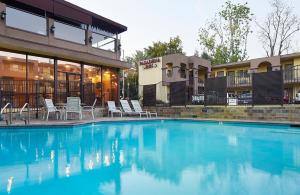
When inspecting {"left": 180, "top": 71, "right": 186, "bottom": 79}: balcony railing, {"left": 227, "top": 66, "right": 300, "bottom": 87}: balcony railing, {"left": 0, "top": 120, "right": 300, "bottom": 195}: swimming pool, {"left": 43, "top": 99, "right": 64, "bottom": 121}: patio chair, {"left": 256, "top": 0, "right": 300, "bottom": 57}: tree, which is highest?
{"left": 256, "top": 0, "right": 300, "bottom": 57}: tree

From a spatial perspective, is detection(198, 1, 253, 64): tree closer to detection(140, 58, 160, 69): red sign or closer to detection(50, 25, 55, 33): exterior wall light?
detection(140, 58, 160, 69): red sign

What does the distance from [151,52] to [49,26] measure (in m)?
20.7

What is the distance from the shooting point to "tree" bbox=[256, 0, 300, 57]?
107 ft

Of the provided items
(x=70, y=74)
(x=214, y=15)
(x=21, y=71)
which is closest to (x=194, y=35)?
(x=214, y=15)

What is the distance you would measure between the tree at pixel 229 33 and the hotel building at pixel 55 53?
18944 mm

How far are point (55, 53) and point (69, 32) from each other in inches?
88.9

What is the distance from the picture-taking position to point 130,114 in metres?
16.7

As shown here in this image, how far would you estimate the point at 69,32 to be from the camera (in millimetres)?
15570

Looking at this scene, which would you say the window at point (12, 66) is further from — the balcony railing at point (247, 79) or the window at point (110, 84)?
the balcony railing at point (247, 79)

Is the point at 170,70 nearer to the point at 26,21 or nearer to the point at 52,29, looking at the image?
the point at 52,29

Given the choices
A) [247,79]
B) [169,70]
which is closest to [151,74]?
[169,70]

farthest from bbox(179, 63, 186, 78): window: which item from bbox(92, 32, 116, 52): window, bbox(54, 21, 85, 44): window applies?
bbox(54, 21, 85, 44): window

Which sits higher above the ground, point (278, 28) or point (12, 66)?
point (278, 28)

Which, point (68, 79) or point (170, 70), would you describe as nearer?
point (68, 79)
